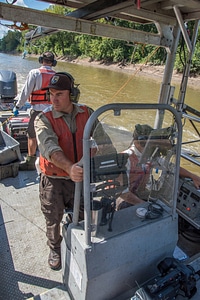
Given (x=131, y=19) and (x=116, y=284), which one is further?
(x=131, y=19)

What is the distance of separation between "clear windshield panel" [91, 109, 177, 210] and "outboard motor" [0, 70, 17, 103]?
4.13 m

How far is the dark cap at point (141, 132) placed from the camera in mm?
1389

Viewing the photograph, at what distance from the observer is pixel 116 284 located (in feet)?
4.51

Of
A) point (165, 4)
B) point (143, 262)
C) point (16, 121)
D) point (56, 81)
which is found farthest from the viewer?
point (16, 121)

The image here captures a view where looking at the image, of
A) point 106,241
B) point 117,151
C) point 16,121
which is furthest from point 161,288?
point 16,121

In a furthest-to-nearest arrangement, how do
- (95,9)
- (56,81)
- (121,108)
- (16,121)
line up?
(16,121), (95,9), (56,81), (121,108)

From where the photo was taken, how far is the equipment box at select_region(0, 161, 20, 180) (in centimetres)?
320

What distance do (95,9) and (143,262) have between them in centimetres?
208

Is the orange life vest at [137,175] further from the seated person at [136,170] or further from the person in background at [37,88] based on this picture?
the person in background at [37,88]

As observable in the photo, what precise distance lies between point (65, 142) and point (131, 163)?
0.58 m

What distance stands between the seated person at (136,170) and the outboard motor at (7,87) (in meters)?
4.20

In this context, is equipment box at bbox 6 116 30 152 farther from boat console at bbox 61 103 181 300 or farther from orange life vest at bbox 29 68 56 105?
boat console at bbox 61 103 181 300

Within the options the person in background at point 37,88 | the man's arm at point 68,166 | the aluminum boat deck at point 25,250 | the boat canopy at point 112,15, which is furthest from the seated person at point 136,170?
the person in background at point 37,88

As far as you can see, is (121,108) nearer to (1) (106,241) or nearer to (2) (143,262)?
(1) (106,241)
